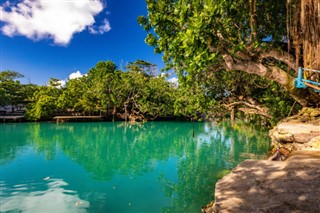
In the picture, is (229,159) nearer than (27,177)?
No

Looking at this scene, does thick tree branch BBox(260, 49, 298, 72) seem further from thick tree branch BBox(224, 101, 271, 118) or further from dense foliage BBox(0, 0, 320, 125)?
thick tree branch BBox(224, 101, 271, 118)

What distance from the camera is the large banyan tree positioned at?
234 inches

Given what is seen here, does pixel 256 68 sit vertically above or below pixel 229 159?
above

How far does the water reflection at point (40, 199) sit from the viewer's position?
21.1 feet

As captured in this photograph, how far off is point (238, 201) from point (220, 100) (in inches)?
403

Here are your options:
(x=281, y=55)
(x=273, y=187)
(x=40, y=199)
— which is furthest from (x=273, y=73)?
(x=40, y=199)

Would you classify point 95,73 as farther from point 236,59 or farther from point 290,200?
point 290,200

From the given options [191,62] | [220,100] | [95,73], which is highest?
[95,73]

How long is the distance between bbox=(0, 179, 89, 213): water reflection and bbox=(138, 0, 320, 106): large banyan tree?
209 inches

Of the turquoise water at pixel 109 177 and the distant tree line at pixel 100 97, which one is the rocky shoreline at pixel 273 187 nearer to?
the turquoise water at pixel 109 177

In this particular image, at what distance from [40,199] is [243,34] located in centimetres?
875

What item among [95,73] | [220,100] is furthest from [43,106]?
[220,100]

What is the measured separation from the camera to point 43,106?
34062 mm

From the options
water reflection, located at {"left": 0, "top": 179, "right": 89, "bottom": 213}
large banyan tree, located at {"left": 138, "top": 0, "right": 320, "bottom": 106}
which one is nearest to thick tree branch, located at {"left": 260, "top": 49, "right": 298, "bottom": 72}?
large banyan tree, located at {"left": 138, "top": 0, "right": 320, "bottom": 106}
